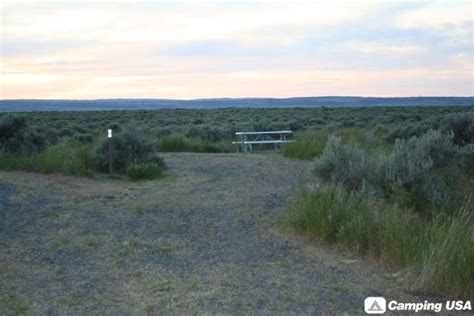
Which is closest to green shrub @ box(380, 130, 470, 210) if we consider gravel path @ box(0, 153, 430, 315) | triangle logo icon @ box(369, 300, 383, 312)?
gravel path @ box(0, 153, 430, 315)

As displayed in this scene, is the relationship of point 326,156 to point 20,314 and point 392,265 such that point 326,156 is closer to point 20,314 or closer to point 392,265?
point 392,265

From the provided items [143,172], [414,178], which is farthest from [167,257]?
[143,172]

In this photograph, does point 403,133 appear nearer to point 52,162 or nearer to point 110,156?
point 110,156

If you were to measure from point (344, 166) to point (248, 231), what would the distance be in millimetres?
1917

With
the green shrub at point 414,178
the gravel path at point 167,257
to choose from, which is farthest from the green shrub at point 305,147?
the green shrub at point 414,178

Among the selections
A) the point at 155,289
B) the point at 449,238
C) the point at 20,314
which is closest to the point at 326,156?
the point at 449,238

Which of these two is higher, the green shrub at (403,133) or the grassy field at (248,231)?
the green shrub at (403,133)

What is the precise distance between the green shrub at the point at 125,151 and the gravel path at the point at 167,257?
2704mm

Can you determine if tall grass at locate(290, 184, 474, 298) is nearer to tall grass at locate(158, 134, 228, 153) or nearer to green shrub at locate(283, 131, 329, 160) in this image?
green shrub at locate(283, 131, 329, 160)

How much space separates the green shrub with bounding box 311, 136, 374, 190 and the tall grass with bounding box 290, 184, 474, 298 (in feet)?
1.32

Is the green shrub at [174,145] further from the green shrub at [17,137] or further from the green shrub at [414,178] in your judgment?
the green shrub at [414,178]

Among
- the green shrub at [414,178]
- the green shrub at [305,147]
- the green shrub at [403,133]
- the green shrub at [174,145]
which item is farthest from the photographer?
the green shrub at [174,145]

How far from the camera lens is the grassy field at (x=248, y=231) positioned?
19.5 feet

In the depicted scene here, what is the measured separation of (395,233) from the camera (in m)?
6.91
